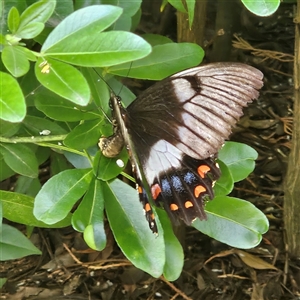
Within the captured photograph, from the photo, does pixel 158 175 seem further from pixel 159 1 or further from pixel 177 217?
pixel 159 1

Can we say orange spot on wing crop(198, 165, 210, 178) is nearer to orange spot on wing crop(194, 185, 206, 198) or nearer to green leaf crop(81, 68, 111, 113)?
orange spot on wing crop(194, 185, 206, 198)

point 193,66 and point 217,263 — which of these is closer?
point 193,66

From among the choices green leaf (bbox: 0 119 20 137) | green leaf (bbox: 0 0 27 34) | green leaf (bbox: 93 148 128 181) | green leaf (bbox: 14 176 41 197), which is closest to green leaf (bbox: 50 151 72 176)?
green leaf (bbox: 14 176 41 197)

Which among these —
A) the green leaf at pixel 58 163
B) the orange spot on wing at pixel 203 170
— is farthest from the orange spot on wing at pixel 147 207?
the green leaf at pixel 58 163

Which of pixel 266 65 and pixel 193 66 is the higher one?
pixel 193 66

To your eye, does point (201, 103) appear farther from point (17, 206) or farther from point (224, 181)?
point (17, 206)

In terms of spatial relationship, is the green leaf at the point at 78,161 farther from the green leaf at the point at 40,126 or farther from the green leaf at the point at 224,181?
the green leaf at the point at 224,181

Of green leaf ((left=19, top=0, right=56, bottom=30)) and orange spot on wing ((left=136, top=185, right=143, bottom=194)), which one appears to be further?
orange spot on wing ((left=136, top=185, right=143, bottom=194))

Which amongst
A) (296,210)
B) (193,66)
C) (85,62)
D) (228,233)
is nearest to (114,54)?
(85,62)
